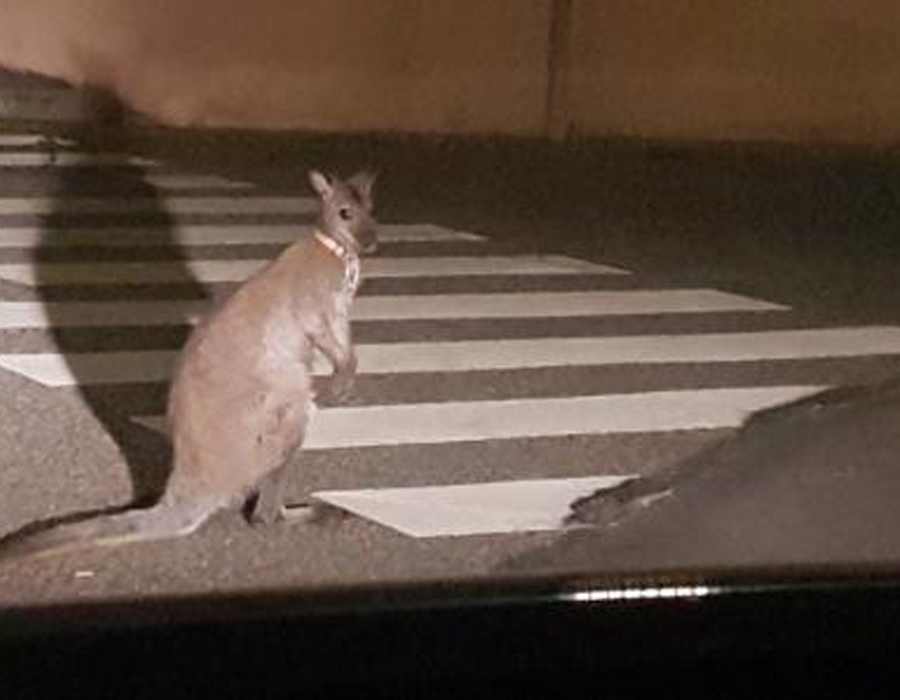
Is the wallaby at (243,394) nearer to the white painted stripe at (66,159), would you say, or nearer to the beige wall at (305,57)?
the white painted stripe at (66,159)

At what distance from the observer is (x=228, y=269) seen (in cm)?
758

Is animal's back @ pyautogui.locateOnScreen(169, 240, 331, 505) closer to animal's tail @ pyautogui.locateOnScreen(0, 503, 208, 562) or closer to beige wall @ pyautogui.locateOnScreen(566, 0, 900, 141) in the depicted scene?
animal's tail @ pyautogui.locateOnScreen(0, 503, 208, 562)

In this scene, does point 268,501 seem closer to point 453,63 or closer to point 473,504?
point 473,504

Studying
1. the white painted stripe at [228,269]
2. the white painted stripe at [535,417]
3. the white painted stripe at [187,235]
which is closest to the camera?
the white painted stripe at [535,417]

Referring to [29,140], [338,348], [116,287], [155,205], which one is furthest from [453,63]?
[338,348]

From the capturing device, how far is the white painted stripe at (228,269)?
7.43 meters

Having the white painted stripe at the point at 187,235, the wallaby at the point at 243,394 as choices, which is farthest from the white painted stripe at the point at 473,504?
the white painted stripe at the point at 187,235

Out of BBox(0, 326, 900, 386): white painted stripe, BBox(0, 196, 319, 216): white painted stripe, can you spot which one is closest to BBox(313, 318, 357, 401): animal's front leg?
BBox(0, 326, 900, 386): white painted stripe

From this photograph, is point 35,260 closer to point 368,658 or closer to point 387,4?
point 387,4

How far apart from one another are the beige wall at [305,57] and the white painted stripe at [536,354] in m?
4.92

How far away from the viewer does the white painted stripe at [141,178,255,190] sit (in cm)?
955

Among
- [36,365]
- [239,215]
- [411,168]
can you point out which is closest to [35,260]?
[239,215]

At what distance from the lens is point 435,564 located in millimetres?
4129

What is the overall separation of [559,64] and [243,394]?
7.56 m
